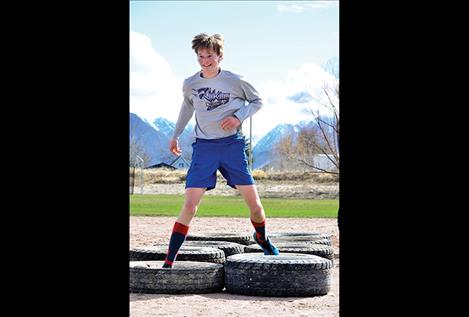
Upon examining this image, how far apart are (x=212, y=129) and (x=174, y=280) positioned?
1.11 m

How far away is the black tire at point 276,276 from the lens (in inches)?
208

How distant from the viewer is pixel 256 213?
570cm

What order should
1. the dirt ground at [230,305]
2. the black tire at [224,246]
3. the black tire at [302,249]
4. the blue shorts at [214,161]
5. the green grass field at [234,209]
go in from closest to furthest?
the dirt ground at [230,305], the blue shorts at [214,161], the black tire at [302,249], the black tire at [224,246], the green grass field at [234,209]

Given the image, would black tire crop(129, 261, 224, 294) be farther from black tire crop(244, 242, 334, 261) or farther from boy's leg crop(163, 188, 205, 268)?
black tire crop(244, 242, 334, 261)

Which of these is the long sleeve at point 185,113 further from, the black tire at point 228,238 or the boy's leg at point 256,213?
the black tire at point 228,238

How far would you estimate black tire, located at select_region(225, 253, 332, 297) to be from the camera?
17.3ft

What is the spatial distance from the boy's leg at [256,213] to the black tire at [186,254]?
40 cm

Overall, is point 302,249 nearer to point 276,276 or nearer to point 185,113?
point 276,276

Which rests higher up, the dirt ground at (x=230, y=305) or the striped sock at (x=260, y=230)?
the striped sock at (x=260, y=230)

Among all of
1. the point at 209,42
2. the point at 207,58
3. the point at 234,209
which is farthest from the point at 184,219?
the point at 234,209

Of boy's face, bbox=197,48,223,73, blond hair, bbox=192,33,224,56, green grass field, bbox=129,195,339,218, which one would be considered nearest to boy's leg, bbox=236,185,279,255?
boy's face, bbox=197,48,223,73

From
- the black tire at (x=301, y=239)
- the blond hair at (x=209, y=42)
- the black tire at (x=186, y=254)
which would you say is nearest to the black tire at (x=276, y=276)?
the black tire at (x=186, y=254)

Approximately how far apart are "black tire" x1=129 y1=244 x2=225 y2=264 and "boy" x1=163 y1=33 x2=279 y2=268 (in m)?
0.49
